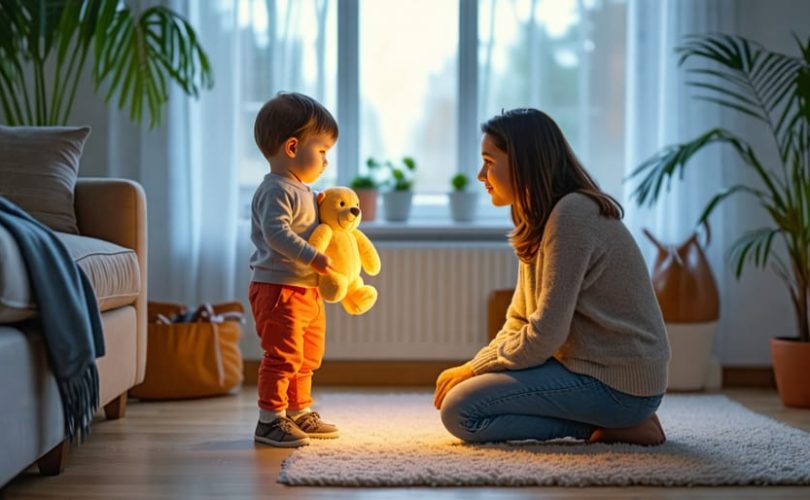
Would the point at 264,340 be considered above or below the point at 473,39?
below

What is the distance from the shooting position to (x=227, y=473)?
235cm

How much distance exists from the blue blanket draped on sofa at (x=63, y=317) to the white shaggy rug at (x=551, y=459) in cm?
42

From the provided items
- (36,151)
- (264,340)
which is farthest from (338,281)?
(36,151)

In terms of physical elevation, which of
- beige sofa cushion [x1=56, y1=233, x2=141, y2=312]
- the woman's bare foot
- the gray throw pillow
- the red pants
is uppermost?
the gray throw pillow

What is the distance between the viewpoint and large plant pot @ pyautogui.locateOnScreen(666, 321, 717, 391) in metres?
3.68

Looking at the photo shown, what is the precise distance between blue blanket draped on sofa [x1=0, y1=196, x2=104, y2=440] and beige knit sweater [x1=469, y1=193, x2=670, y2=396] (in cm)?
94

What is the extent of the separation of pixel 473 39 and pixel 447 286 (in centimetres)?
94

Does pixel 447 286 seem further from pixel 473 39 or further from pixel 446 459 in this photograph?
Answer: pixel 446 459

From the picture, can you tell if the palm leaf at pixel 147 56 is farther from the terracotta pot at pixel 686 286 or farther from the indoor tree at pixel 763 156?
the terracotta pot at pixel 686 286

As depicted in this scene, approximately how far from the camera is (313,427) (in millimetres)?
2723

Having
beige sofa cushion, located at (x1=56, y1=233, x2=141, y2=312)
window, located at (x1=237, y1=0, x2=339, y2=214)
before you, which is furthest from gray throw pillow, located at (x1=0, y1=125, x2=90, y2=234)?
window, located at (x1=237, y1=0, x2=339, y2=214)

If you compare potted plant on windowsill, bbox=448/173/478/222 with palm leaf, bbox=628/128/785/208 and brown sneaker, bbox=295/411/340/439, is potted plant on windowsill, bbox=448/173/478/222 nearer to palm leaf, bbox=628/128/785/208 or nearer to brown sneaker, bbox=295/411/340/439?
palm leaf, bbox=628/128/785/208

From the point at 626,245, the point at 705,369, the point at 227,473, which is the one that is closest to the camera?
the point at 227,473

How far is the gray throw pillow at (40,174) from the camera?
295cm
